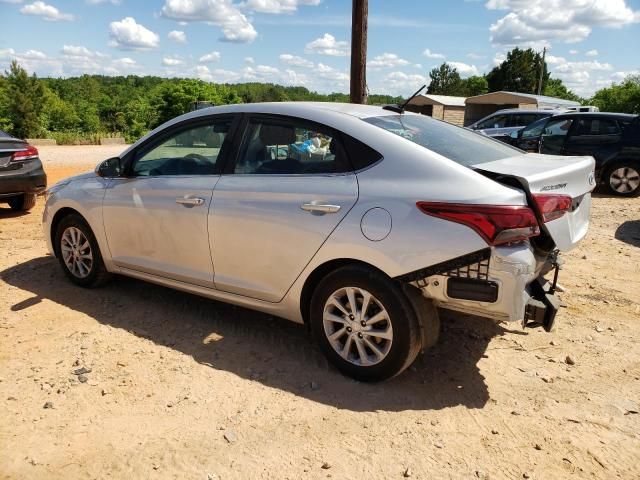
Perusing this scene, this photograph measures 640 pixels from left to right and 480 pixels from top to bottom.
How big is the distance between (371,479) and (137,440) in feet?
4.12

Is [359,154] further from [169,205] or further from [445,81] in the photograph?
[445,81]

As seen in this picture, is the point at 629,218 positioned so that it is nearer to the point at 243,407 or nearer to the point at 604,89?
the point at 243,407

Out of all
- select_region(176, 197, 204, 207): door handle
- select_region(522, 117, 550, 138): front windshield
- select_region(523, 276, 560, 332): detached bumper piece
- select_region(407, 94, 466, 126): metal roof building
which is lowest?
select_region(523, 276, 560, 332): detached bumper piece

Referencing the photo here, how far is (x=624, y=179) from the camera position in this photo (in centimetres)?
1055

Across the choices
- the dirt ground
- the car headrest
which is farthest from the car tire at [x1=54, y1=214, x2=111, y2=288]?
the car headrest

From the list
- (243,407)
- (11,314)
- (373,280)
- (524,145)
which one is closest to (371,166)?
(373,280)

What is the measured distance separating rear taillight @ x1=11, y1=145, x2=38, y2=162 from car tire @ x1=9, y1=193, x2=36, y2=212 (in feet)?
2.07

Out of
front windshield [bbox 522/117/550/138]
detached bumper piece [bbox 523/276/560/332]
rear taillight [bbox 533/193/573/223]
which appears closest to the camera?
rear taillight [bbox 533/193/573/223]

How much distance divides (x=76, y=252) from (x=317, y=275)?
2.70 metres

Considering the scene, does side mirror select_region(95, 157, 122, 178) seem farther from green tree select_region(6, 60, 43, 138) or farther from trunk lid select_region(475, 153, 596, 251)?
green tree select_region(6, 60, 43, 138)

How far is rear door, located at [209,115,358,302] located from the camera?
3262 millimetres

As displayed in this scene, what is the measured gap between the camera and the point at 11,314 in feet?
14.6

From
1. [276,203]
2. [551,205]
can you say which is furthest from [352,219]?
[551,205]

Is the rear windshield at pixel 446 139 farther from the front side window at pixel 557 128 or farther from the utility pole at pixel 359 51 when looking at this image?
the front side window at pixel 557 128
